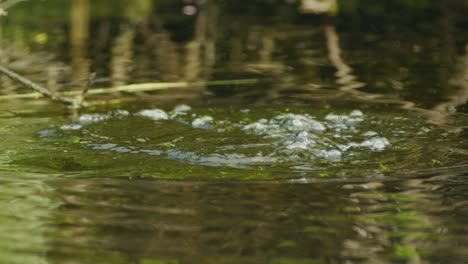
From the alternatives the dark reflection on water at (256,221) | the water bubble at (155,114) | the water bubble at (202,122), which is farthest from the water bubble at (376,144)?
the water bubble at (155,114)

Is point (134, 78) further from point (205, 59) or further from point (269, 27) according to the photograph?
point (269, 27)

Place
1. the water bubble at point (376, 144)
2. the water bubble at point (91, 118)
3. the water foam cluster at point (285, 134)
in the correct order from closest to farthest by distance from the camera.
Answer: the water foam cluster at point (285, 134)
the water bubble at point (376, 144)
the water bubble at point (91, 118)

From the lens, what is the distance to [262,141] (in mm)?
4828

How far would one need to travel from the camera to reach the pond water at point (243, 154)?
10.2 feet

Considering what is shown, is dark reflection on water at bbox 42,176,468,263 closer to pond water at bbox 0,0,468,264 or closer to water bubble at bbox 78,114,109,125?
pond water at bbox 0,0,468,264

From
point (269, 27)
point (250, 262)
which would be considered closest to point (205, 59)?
point (269, 27)

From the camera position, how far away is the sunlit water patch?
4242mm

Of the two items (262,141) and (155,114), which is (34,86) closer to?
(155,114)

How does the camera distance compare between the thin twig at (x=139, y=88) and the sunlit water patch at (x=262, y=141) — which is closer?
the sunlit water patch at (x=262, y=141)

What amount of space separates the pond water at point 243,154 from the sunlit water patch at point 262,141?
16 millimetres

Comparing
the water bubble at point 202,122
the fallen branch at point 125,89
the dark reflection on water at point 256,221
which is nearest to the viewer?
the dark reflection on water at point 256,221

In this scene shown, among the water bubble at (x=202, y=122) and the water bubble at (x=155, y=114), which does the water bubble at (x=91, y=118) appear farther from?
the water bubble at (x=202, y=122)

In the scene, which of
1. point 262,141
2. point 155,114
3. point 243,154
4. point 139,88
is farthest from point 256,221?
point 139,88

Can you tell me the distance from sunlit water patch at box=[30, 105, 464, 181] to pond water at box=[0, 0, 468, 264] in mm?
16
